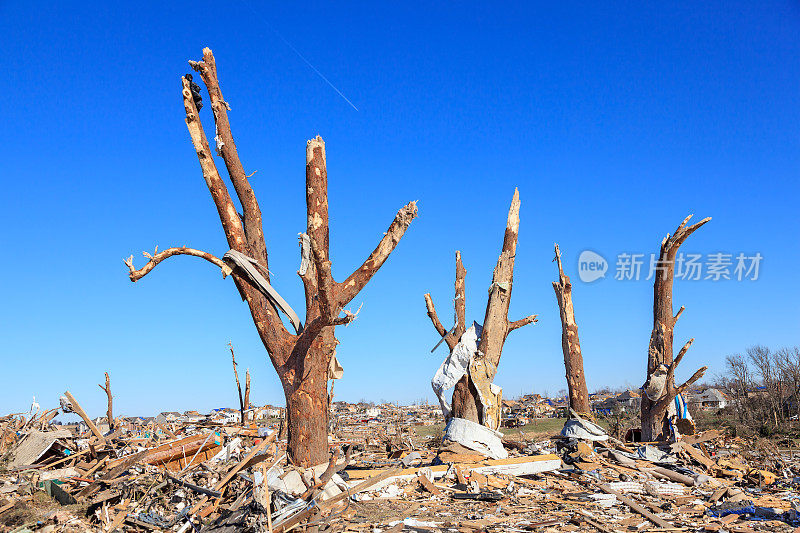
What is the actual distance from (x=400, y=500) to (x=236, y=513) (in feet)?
7.92

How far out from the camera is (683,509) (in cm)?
701

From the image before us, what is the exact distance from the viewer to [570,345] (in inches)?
500

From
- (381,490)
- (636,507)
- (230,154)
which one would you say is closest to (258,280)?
(230,154)

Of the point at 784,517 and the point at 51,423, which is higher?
the point at 51,423

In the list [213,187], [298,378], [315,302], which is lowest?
[298,378]

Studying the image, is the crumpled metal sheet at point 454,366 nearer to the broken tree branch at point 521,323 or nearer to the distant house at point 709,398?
the broken tree branch at point 521,323

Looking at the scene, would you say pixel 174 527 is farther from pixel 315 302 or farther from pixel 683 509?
pixel 683 509

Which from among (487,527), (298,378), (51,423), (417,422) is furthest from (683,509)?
(417,422)

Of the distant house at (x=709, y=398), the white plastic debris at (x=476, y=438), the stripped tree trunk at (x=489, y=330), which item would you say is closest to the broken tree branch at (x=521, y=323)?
the stripped tree trunk at (x=489, y=330)

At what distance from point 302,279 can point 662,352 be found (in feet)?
29.2

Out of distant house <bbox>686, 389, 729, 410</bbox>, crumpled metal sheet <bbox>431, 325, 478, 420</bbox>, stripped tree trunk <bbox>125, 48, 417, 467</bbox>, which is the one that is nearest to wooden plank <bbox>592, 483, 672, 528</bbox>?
crumpled metal sheet <bbox>431, 325, 478, 420</bbox>

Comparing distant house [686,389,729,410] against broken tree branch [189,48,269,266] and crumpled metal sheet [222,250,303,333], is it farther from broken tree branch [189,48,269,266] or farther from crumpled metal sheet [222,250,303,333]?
broken tree branch [189,48,269,266]

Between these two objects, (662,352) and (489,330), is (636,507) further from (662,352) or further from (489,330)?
(662,352)

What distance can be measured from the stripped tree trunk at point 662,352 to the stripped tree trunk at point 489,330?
3793 mm
